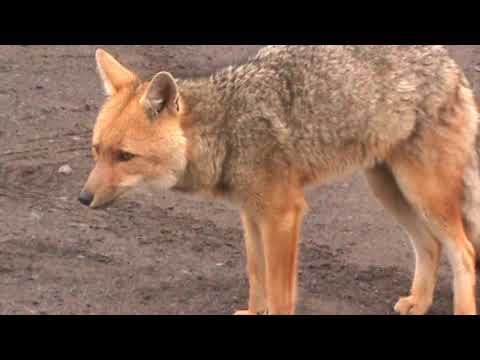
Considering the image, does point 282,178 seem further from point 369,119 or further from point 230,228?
point 230,228

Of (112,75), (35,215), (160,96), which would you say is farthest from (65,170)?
(160,96)

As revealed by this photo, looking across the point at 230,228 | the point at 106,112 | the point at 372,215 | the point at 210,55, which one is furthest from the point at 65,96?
the point at 106,112

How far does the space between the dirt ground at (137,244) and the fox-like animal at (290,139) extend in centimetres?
75

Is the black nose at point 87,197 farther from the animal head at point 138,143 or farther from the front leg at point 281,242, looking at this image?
the front leg at point 281,242

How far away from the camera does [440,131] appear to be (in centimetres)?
761

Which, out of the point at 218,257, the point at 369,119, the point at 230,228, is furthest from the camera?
the point at 230,228

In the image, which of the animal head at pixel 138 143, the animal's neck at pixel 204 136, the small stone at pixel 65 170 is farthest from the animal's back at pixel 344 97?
the small stone at pixel 65 170

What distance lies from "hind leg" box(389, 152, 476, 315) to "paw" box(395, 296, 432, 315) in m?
0.42

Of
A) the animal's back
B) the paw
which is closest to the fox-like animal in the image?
the animal's back

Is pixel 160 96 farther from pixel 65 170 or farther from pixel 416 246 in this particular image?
pixel 65 170

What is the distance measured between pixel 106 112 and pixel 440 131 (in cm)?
247

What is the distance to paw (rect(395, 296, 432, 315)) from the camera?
8203 millimetres

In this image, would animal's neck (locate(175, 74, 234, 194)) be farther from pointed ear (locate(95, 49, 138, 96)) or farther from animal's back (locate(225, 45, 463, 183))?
pointed ear (locate(95, 49, 138, 96))

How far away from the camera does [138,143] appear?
7.05m
